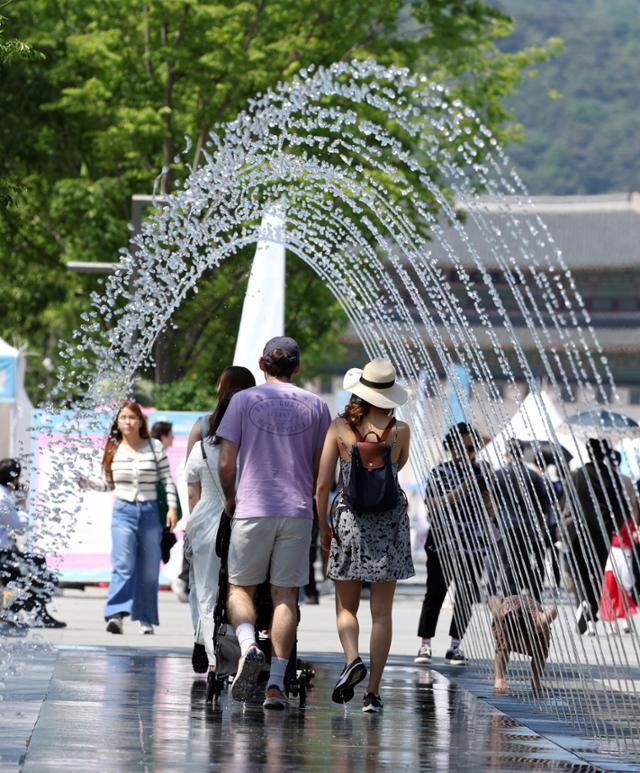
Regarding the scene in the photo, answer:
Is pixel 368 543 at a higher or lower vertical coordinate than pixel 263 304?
lower

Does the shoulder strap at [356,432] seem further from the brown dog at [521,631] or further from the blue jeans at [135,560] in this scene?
A: the blue jeans at [135,560]

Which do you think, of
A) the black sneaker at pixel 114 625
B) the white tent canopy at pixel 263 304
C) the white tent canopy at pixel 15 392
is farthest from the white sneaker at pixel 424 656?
the white tent canopy at pixel 15 392

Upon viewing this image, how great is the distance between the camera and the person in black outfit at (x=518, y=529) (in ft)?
37.1

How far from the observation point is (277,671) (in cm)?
932

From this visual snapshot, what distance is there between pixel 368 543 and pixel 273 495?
0.52 metres

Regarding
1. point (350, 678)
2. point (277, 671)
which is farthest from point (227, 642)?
point (350, 678)

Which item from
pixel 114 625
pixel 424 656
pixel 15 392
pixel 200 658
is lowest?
pixel 200 658

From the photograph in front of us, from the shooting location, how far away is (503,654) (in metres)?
10.8

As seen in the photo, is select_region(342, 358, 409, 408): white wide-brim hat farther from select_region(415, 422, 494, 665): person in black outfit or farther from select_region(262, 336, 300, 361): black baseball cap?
select_region(415, 422, 494, 665): person in black outfit

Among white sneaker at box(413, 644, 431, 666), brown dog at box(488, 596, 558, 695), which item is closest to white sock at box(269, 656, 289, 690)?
brown dog at box(488, 596, 558, 695)

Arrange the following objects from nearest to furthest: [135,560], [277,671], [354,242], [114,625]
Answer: [277,671]
[114,625]
[135,560]
[354,242]

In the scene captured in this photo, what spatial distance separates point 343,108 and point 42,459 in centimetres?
1075

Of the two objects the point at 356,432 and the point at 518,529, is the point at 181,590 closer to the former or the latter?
the point at 518,529

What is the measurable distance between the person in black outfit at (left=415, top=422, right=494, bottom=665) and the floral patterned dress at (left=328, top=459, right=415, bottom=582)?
2583 millimetres
